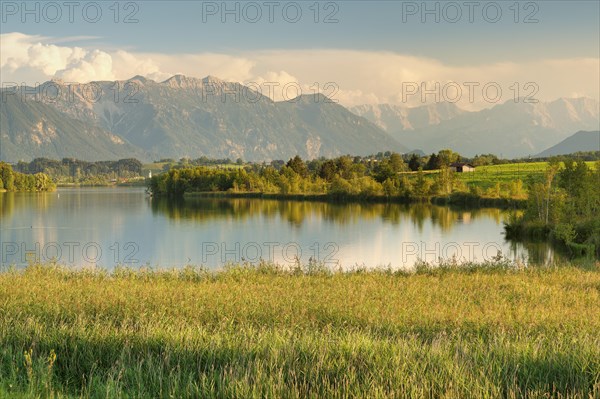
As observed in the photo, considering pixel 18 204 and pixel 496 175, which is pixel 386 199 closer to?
pixel 496 175

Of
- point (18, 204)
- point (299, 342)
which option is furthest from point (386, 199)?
point (299, 342)

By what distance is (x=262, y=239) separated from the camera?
51.6m

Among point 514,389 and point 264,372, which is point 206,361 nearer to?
point 264,372

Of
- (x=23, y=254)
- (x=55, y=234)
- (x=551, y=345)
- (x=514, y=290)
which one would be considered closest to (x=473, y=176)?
(x=55, y=234)

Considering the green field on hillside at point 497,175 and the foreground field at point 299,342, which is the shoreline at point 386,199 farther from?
the foreground field at point 299,342

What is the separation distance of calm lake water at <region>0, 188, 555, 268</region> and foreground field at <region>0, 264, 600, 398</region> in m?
10.6

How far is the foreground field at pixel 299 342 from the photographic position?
25.5 ft

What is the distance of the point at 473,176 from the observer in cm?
11962

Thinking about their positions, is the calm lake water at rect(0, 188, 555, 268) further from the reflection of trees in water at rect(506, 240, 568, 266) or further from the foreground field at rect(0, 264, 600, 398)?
the foreground field at rect(0, 264, 600, 398)

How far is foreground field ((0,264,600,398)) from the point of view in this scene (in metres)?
7.76

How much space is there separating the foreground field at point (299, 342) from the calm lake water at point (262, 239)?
34.8 feet

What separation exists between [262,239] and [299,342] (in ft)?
139

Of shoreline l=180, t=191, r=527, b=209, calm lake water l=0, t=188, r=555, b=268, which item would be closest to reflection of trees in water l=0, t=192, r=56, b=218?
calm lake water l=0, t=188, r=555, b=268

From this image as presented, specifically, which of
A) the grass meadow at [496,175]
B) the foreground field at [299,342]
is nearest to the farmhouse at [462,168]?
the grass meadow at [496,175]
